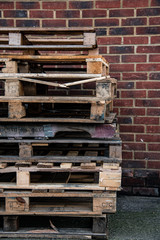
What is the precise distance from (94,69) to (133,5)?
1891 millimetres

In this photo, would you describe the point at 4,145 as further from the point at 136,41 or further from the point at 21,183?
the point at 136,41

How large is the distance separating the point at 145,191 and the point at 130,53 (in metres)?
2.11

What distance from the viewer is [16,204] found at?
292cm

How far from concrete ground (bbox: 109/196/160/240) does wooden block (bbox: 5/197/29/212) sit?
997mm

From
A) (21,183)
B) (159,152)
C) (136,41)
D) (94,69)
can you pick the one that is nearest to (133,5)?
(136,41)

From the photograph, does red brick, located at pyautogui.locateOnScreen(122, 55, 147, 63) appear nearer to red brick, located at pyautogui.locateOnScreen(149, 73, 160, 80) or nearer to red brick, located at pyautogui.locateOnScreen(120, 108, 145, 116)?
red brick, located at pyautogui.locateOnScreen(149, 73, 160, 80)

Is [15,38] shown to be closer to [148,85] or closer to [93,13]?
[93,13]

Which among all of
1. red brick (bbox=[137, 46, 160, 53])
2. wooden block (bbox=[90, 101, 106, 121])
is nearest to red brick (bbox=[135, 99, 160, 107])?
red brick (bbox=[137, 46, 160, 53])

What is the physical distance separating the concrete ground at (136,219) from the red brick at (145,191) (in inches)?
3.7

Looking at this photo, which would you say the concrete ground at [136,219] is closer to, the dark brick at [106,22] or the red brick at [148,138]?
the red brick at [148,138]

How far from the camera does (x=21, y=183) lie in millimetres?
2900

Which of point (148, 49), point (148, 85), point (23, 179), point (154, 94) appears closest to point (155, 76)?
point (148, 85)

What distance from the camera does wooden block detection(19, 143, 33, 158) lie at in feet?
9.45

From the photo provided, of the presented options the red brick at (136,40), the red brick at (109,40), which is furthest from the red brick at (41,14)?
the red brick at (136,40)
